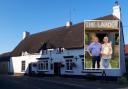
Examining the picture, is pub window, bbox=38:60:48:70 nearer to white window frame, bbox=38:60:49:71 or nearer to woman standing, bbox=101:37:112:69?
white window frame, bbox=38:60:49:71

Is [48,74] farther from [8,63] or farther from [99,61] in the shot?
[99,61]

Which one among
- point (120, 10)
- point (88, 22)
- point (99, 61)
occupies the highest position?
point (120, 10)

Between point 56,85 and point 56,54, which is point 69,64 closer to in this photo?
point 56,54

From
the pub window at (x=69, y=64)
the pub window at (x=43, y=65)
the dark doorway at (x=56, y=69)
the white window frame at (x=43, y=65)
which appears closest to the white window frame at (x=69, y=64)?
the pub window at (x=69, y=64)

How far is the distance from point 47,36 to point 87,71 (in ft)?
50.5

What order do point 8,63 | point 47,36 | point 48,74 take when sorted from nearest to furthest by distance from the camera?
point 48,74 < point 47,36 < point 8,63

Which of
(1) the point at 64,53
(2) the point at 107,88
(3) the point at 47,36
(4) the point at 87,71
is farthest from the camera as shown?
(3) the point at 47,36

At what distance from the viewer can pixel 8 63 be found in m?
66.2

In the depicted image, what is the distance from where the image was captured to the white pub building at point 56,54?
46.7 metres

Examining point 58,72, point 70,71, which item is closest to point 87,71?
point 70,71

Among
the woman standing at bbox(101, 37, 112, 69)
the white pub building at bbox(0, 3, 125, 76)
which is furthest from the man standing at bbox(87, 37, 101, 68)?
the white pub building at bbox(0, 3, 125, 76)

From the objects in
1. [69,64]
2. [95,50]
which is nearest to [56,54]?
[69,64]

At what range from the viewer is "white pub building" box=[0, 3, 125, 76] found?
153 feet

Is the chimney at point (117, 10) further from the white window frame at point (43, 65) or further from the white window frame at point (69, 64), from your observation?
the white window frame at point (43, 65)
